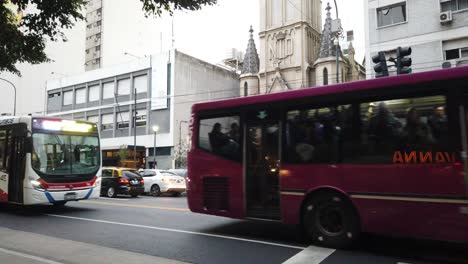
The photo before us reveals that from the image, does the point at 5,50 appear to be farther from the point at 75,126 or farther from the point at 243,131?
the point at 243,131

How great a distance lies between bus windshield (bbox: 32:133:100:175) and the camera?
11.9 metres

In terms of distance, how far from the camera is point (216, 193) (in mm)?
8906

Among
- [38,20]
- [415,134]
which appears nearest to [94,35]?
[38,20]

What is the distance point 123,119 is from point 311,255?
45.1 m

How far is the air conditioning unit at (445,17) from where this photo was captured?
902 inches

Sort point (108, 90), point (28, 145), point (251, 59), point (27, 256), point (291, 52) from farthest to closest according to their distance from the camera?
point (251, 59) < point (291, 52) < point (108, 90) < point (28, 145) < point (27, 256)

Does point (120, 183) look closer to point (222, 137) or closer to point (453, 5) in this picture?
point (222, 137)

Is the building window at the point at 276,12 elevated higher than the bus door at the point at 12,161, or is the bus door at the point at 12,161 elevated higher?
→ the building window at the point at 276,12

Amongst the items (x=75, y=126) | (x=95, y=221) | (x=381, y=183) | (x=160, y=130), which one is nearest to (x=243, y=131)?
(x=381, y=183)

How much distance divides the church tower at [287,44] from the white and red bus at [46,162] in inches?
1620

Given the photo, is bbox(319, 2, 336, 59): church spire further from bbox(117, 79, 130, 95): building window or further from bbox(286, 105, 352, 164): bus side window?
bbox(286, 105, 352, 164): bus side window

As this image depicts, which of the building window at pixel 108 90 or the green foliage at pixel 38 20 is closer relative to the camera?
the green foliage at pixel 38 20

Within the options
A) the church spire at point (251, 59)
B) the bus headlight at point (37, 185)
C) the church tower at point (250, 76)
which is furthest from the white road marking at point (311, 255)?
the church spire at point (251, 59)

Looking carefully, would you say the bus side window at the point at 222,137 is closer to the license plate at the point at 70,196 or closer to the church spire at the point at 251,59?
the license plate at the point at 70,196
